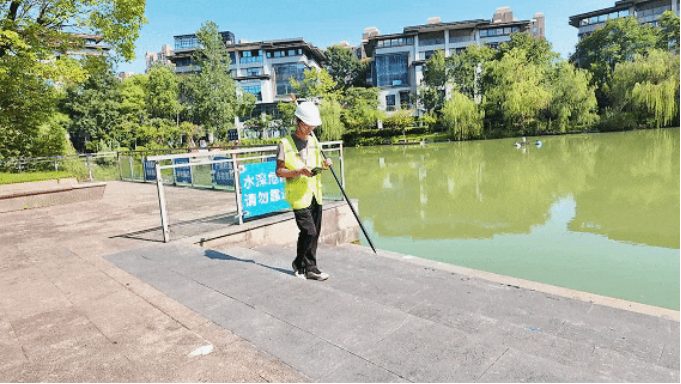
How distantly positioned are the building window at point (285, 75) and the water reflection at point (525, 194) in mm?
40609

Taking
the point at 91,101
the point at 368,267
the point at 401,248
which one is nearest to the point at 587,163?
the point at 401,248

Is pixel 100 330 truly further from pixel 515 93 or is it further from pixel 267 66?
pixel 267 66

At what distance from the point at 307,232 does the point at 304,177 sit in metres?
0.52

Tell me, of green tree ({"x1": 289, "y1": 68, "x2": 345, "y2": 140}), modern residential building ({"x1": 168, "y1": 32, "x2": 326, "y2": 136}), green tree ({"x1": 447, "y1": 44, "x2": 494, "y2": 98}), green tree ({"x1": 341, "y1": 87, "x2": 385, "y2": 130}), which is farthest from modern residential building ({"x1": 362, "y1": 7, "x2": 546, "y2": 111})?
green tree ({"x1": 289, "y1": 68, "x2": 345, "y2": 140})

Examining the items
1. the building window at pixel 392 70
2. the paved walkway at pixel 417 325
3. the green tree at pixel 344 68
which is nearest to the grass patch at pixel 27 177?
the paved walkway at pixel 417 325

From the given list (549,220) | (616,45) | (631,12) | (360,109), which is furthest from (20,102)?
(631,12)

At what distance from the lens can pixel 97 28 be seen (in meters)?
12.1

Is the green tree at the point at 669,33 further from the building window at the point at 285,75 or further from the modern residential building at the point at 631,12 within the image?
the building window at the point at 285,75

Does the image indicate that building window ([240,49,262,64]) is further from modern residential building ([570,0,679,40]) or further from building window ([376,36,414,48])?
modern residential building ([570,0,679,40])

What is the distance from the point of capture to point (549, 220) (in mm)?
8930

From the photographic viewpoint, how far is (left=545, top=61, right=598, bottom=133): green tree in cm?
3453

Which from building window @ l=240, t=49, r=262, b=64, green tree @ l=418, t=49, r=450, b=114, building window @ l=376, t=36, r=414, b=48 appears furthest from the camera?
building window @ l=240, t=49, r=262, b=64

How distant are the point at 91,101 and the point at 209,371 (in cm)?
4062

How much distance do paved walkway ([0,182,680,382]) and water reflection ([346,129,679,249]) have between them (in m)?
4.50
